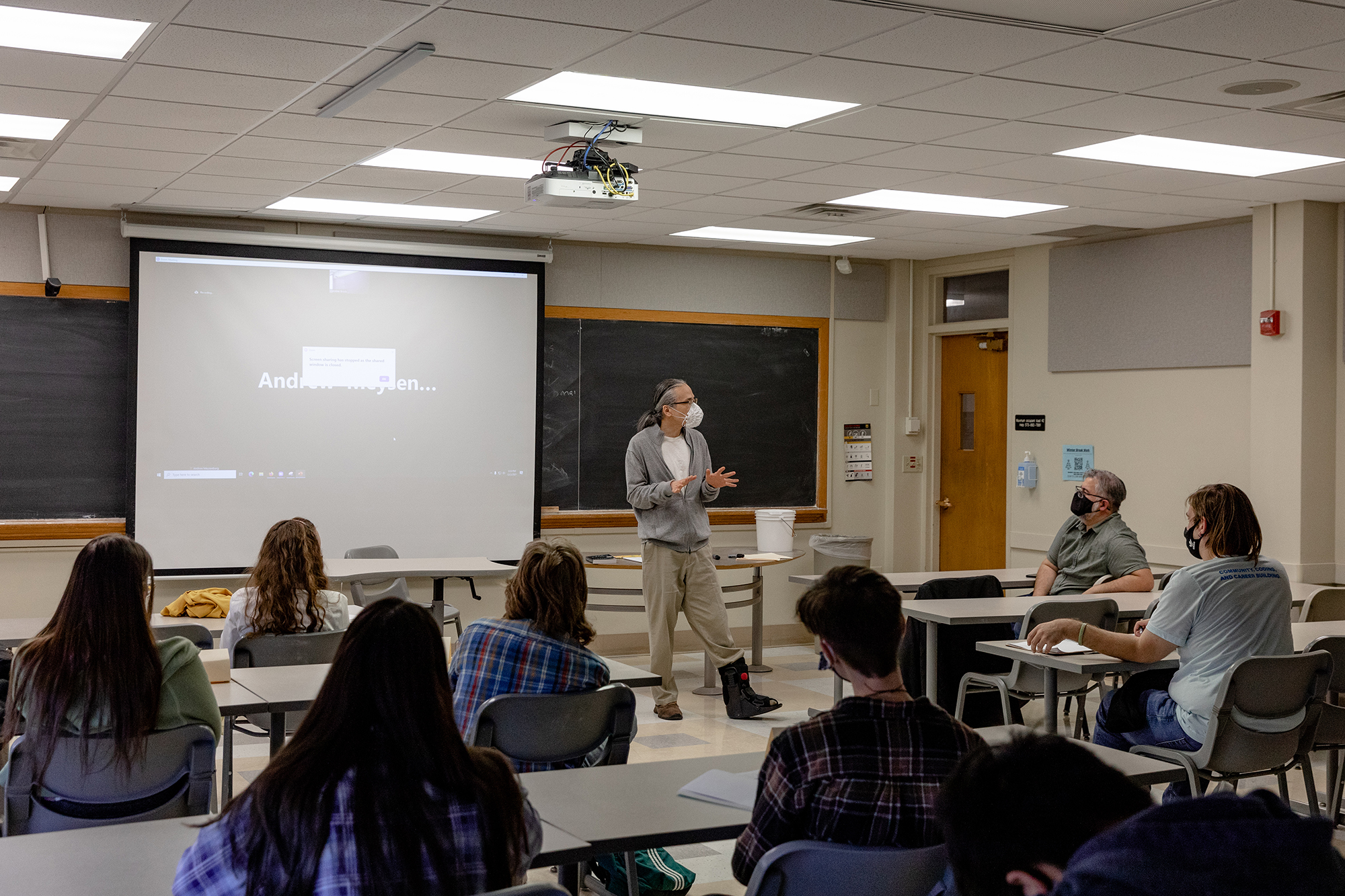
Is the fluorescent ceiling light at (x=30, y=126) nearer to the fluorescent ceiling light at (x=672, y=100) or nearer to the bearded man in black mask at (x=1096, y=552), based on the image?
the fluorescent ceiling light at (x=672, y=100)

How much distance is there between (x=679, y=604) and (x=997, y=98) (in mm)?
3069

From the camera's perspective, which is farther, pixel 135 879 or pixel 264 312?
pixel 264 312

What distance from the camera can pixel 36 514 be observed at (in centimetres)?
666

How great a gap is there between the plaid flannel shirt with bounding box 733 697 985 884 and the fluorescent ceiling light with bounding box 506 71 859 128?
103 inches

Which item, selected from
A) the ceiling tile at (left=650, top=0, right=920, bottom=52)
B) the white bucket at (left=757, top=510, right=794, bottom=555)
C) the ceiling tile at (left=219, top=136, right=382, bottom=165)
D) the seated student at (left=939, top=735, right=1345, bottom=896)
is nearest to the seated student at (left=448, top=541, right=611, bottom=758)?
the ceiling tile at (left=650, top=0, right=920, bottom=52)

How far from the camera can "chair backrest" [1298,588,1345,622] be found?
210 inches

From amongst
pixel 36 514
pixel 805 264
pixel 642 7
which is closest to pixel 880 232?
pixel 805 264

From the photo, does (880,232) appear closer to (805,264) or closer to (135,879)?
(805,264)

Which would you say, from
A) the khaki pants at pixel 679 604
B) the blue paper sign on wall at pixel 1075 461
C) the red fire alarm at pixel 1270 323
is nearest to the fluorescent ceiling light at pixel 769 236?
the blue paper sign on wall at pixel 1075 461

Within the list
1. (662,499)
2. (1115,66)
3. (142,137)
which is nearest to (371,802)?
(1115,66)

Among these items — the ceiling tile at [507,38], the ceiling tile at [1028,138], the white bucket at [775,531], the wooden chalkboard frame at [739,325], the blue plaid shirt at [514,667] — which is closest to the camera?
the blue plaid shirt at [514,667]

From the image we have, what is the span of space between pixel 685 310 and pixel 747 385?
67cm

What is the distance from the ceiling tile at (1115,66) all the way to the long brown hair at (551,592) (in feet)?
6.84

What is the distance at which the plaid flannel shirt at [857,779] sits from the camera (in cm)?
195
